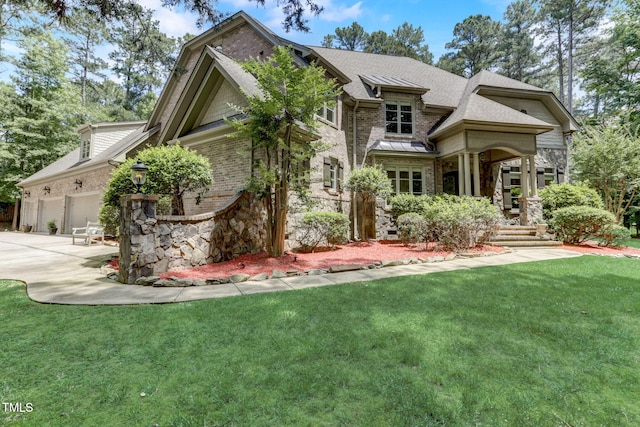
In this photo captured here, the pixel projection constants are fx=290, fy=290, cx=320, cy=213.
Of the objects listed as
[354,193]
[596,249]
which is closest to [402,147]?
[354,193]

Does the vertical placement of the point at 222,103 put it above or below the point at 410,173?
above

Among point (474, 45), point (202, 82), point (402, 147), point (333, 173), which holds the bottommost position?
point (333, 173)

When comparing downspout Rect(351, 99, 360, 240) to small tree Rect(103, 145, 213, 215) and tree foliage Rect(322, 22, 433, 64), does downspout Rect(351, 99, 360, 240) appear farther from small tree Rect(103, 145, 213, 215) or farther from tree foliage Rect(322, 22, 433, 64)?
tree foliage Rect(322, 22, 433, 64)

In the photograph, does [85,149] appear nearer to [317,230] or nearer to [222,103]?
[222,103]

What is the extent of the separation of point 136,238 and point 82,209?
1527cm

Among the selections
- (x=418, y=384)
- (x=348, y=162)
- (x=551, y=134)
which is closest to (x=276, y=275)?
(x=418, y=384)

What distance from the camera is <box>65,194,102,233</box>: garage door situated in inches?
626

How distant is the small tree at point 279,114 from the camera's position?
22.4 ft

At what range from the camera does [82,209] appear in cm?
1677

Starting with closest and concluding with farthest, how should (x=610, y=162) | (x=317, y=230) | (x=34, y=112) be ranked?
(x=317, y=230), (x=610, y=162), (x=34, y=112)

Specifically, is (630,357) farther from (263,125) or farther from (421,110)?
(421,110)

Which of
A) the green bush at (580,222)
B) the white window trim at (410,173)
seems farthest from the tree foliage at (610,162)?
the white window trim at (410,173)

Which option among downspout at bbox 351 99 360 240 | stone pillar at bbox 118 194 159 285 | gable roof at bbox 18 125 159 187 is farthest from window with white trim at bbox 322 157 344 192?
gable roof at bbox 18 125 159 187

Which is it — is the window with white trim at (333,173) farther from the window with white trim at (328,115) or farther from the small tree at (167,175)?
the small tree at (167,175)
